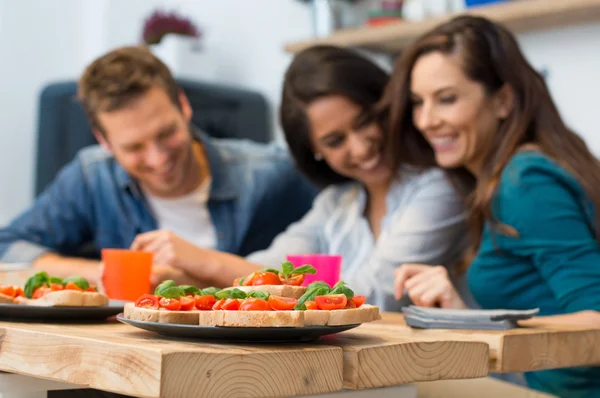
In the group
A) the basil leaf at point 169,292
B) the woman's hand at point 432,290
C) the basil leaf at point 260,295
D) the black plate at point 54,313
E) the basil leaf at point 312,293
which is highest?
the basil leaf at point 260,295

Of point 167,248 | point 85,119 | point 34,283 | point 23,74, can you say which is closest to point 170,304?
point 34,283

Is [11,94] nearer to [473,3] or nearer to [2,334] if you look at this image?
[473,3]

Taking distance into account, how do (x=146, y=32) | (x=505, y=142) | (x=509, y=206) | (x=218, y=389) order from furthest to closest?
(x=146, y=32) < (x=505, y=142) < (x=509, y=206) < (x=218, y=389)

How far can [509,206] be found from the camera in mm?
1661

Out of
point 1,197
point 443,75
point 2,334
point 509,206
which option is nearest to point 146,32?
point 1,197

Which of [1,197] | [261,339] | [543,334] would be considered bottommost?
[1,197]

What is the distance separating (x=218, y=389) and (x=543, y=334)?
55cm

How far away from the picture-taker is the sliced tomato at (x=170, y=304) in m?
1.01

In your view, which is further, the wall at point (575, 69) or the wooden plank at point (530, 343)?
the wall at point (575, 69)

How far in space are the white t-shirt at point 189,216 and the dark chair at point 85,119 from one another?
100 cm

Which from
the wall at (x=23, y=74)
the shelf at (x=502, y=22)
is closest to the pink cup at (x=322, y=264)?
the shelf at (x=502, y=22)

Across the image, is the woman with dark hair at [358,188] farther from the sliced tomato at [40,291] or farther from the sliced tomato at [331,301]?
the sliced tomato at [331,301]

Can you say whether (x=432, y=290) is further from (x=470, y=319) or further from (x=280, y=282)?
(x=280, y=282)

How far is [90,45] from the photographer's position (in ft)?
14.4
